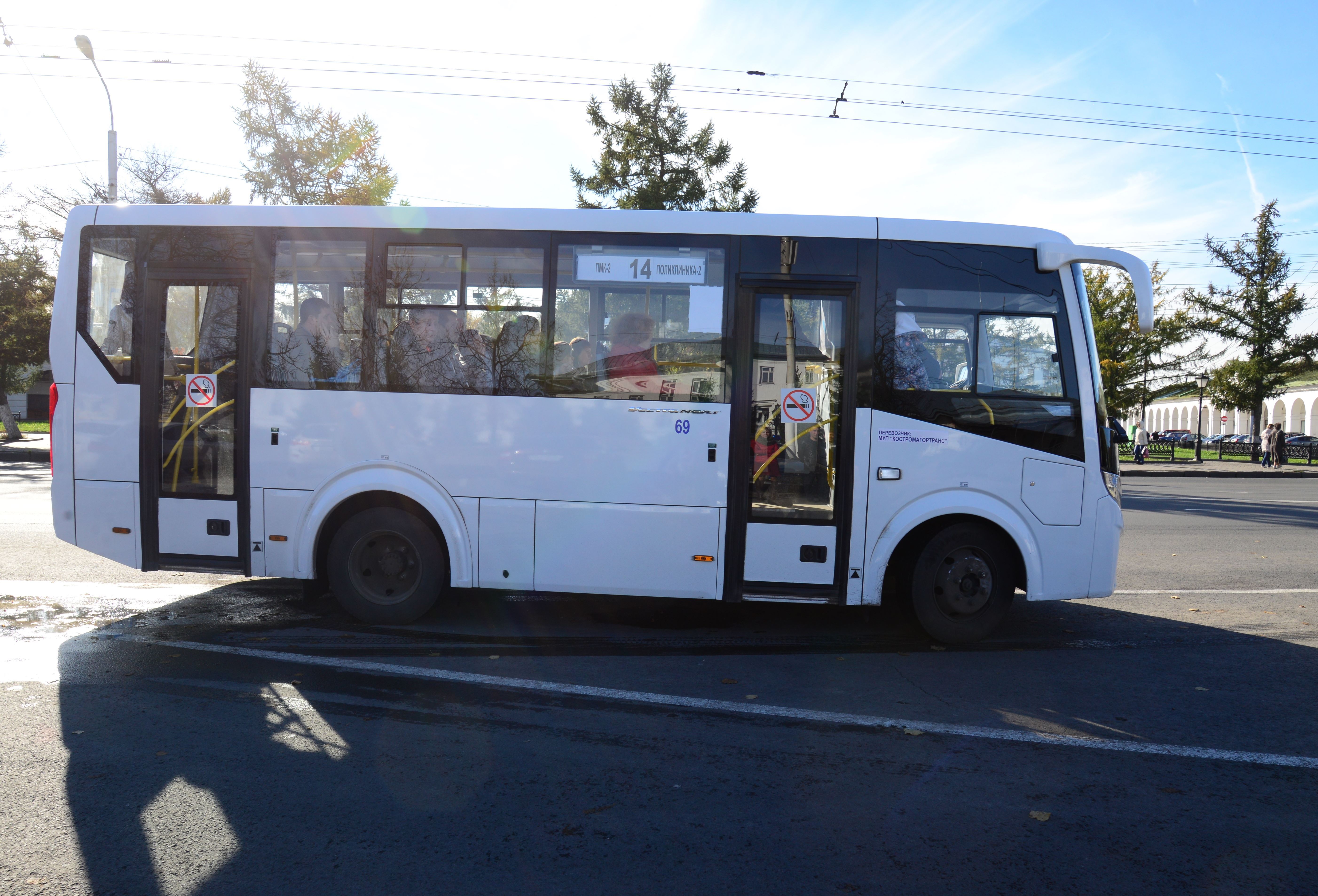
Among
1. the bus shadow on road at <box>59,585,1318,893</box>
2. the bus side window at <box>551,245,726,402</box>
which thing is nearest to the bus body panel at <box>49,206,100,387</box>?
the bus shadow on road at <box>59,585,1318,893</box>

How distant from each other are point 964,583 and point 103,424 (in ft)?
23.0

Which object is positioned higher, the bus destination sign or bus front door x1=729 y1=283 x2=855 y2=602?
the bus destination sign

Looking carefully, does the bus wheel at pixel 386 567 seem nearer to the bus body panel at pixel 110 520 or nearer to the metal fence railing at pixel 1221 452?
the bus body panel at pixel 110 520

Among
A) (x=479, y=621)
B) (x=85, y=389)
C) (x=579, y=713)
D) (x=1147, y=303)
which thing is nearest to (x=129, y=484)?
(x=85, y=389)

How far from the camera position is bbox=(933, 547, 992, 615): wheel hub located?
621cm

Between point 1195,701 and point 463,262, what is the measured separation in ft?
19.5

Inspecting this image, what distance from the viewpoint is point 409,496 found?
6336 millimetres

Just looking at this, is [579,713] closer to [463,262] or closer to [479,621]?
[479,621]

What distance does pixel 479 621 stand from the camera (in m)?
6.75

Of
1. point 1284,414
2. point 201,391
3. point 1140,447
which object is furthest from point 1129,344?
point 1284,414

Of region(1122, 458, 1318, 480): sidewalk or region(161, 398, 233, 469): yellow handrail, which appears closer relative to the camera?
A: region(161, 398, 233, 469): yellow handrail

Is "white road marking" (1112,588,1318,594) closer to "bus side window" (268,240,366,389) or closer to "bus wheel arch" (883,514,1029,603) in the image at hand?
"bus wheel arch" (883,514,1029,603)

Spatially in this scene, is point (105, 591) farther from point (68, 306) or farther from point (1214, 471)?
point (1214, 471)

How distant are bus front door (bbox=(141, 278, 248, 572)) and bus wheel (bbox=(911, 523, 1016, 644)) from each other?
17.7 ft
